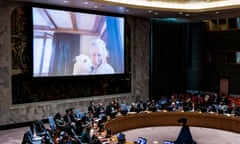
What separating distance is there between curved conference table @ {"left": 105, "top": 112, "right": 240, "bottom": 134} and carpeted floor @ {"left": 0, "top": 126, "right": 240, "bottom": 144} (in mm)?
194

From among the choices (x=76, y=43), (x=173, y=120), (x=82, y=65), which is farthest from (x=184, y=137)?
(x=76, y=43)

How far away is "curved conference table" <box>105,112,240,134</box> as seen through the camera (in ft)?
34.8

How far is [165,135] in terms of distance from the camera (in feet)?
34.1

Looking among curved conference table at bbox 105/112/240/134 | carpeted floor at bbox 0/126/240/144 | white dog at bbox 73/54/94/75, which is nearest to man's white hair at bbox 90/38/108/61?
white dog at bbox 73/54/94/75

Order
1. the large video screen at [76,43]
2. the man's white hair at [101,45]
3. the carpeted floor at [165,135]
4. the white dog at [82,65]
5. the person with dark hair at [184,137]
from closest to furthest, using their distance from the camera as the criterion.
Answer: the person with dark hair at [184,137] → the carpeted floor at [165,135] → the large video screen at [76,43] → the white dog at [82,65] → the man's white hair at [101,45]

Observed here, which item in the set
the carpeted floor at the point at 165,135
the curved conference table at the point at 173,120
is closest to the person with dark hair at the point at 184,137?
the carpeted floor at the point at 165,135

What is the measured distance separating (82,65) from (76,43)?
97 centimetres

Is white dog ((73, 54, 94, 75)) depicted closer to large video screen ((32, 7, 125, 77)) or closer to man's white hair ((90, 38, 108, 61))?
large video screen ((32, 7, 125, 77))

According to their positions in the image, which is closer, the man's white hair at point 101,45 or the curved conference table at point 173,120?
the curved conference table at point 173,120

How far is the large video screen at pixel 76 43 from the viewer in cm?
1139

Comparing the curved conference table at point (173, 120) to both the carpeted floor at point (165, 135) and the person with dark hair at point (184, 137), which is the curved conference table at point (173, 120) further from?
the person with dark hair at point (184, 137)

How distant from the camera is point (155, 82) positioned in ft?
54.1

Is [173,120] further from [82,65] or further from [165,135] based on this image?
[82,65]

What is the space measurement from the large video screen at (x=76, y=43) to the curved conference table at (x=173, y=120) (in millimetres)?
3109
